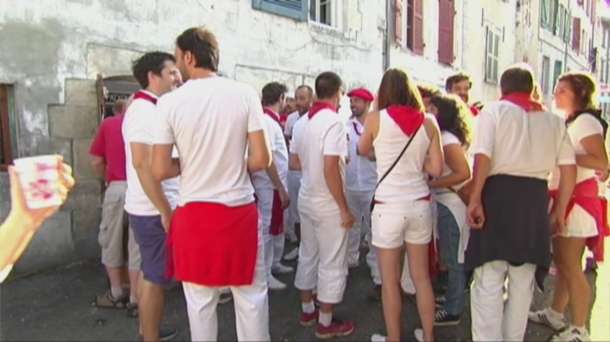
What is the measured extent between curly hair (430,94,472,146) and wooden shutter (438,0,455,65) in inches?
348

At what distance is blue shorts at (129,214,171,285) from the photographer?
2.88 meters

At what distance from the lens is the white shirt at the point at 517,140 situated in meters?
2.70

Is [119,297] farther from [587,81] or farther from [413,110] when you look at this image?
[587,81]

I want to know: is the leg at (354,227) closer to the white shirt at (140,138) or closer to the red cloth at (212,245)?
the white shirt at (140,138)

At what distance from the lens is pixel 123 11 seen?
5.29m

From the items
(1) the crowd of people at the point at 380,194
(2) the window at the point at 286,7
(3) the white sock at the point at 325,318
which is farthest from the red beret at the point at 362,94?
(2) the window at the point at 286,7

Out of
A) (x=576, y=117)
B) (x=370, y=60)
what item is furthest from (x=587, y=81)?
(x=370, y=60)

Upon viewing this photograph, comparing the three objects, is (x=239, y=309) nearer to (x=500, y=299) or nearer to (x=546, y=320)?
(x=500, y=299)

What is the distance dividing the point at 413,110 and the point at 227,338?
2.00 metres

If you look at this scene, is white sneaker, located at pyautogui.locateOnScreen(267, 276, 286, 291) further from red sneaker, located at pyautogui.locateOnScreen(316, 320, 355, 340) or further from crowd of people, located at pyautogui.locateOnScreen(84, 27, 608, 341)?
red sneaker, located at pyautogui.locateOnScreen(316, 320, 355, 340)

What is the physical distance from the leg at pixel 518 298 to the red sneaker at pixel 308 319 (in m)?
1.35

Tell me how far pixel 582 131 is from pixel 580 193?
41 cm

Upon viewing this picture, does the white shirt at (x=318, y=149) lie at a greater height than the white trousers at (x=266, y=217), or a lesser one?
greater

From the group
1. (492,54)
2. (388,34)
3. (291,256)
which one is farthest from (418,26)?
(291,256)
